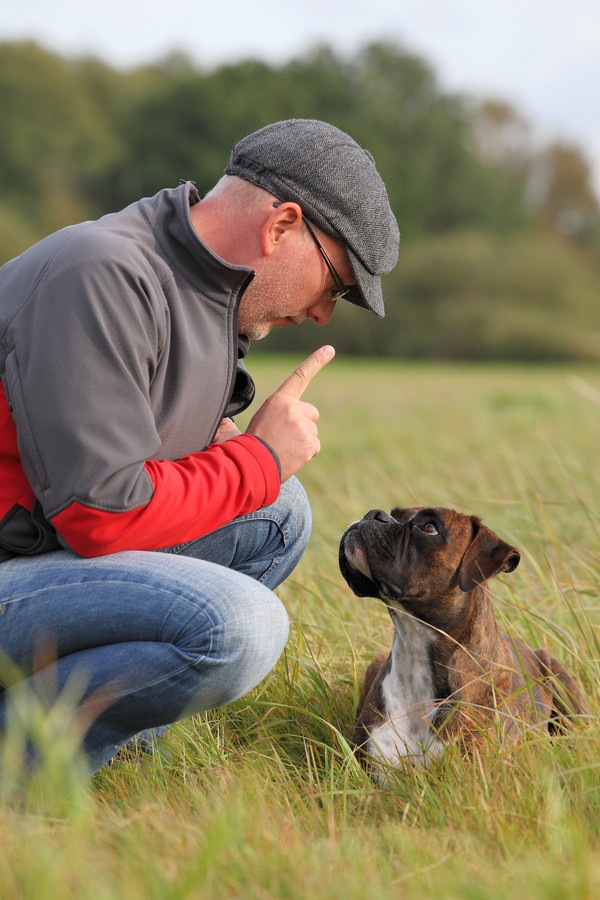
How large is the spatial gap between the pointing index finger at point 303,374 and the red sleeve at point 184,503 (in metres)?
0.23

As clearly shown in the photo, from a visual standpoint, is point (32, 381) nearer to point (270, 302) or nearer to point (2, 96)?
point (270, 302)

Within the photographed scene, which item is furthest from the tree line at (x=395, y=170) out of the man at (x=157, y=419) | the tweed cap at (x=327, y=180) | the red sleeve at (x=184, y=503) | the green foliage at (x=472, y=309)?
the red sleeve at (x=184, y=503)

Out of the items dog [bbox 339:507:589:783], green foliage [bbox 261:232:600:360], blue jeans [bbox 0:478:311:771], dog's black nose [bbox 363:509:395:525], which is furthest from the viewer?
green foliage [bbox 261:232:600:360]

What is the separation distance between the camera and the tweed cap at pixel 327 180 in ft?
9.50

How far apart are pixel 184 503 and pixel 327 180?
976 mm

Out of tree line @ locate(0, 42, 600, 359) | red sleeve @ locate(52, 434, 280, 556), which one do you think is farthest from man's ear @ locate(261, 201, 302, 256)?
tree line @ locate(0, 42, 600, 359)

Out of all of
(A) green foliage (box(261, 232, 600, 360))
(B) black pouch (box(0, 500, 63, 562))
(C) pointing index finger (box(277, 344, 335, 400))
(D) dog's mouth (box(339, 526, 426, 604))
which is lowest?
(A) green foliage (box(261, 232, 600, 360))

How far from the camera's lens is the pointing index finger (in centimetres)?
300

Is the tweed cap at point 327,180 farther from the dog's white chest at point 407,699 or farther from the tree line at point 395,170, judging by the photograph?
the tree line at point 395,170

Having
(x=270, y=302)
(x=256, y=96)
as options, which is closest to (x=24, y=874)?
(x=270, y=302)

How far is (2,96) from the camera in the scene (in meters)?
47.4

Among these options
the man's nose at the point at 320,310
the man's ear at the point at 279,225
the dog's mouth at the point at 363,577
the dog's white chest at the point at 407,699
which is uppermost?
the man's ear at the point at 279,225

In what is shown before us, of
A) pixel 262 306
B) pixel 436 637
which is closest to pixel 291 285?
pixel 262 306

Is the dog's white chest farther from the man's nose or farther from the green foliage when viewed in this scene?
the green foliage
